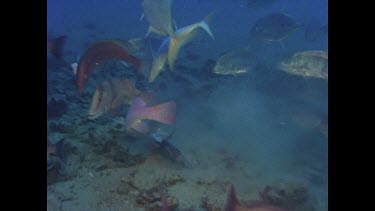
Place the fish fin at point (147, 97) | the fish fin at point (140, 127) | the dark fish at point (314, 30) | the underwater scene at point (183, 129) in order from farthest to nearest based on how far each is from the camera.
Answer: the dark fish at point (314, 30)
the fish fin at point (147, 97)
the fish fin at point (140, 127)
the underwater scene at point (183, 129)

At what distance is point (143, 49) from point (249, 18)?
51.8 ft

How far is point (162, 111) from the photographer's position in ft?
12.1

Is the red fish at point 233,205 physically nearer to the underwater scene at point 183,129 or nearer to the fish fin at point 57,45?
the underwater scene at point 183,129

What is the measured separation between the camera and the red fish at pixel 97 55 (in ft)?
12.6

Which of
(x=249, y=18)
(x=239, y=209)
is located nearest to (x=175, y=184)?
(x=239, y=209)

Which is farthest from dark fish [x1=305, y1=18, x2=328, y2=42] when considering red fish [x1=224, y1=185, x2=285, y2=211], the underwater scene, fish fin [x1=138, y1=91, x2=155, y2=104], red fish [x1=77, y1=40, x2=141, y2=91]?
red fish [x1=224, y1=185, x2=285, y2=211]

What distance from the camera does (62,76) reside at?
6855 millimetres

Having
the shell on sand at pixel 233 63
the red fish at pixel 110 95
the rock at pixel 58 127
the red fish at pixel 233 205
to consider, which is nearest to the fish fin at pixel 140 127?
the red fish at pixel 110 95

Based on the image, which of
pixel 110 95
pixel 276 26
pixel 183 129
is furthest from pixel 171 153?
pixel 276 26

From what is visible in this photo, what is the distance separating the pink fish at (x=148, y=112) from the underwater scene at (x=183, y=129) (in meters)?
0.01

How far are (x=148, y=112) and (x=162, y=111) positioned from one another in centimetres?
16

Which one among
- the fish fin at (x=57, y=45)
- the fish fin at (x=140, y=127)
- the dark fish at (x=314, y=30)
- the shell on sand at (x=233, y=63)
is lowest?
the dark fish at (x=314, y=30)

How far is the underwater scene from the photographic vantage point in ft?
10.2
